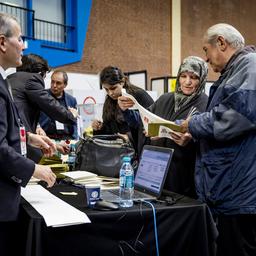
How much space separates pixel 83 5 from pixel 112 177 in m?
6.12

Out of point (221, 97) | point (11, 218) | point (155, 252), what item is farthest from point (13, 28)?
point (155, 252)

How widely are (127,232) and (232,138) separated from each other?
55 centimetres

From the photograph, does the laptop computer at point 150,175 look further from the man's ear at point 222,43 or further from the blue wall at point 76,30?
the blue wall at point 76,30

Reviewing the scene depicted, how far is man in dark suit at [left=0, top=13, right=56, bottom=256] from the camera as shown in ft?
4.56

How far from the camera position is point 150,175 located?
1.83 m

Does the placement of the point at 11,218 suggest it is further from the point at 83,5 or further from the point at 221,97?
the point at 83,5

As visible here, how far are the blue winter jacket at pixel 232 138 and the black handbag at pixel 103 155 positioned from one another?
2.09 feet

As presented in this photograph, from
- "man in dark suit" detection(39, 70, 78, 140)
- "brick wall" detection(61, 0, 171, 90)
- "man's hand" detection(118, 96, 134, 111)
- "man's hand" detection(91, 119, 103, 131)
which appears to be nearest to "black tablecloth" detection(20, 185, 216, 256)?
"man's hand" detection(118, 96, 134, 111)

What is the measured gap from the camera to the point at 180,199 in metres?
1.76

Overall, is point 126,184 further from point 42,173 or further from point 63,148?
point 63,148

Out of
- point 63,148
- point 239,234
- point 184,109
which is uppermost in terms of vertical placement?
point 184,109

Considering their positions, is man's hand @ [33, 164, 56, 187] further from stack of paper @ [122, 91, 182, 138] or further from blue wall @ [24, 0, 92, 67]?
blue wall @ [24, 0, 92, 67]

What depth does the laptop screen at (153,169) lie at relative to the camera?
1.73 meters

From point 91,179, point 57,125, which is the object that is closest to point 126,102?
point 91,179
